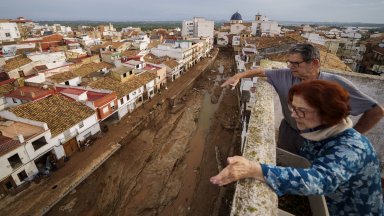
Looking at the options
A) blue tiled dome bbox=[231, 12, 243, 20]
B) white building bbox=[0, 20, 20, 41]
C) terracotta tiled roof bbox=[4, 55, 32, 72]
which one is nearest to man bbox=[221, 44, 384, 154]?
terracotta tiled roof bbox=[4, 55, 32, 72]

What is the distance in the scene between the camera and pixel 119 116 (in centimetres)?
2464

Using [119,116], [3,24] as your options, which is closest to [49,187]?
[119,116]

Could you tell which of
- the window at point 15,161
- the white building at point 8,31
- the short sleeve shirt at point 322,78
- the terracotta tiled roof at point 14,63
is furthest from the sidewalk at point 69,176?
the white building at point 8,31

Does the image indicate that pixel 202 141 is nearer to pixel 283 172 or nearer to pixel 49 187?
pixel 49 187

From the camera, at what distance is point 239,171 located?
1.86 m

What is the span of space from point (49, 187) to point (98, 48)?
1543 inches

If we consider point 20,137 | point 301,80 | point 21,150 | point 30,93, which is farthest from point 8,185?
point 301,80

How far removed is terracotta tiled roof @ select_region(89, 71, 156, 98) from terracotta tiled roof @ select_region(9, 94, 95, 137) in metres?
5.12

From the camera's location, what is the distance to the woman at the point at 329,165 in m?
1.71

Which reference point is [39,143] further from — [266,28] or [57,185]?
[266,28]

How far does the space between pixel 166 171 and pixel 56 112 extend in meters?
11.5

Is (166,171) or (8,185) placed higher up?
(8,185)

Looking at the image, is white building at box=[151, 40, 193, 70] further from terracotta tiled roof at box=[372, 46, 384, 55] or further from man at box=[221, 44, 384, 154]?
man at box=[221, 44, 384, 154]

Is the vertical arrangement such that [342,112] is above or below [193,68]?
above
